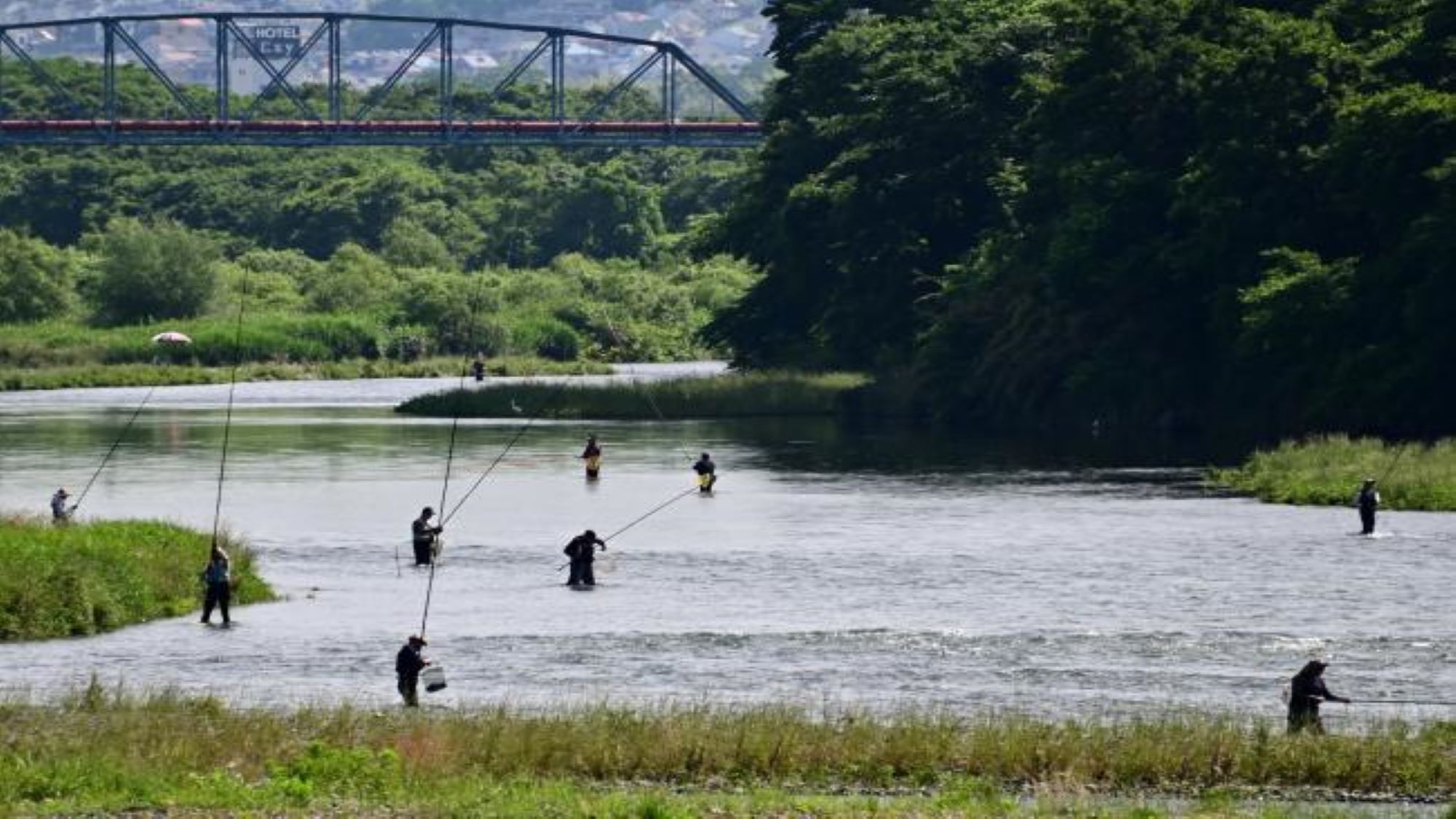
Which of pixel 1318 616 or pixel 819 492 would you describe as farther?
pixel 819 492

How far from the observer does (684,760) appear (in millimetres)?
35469

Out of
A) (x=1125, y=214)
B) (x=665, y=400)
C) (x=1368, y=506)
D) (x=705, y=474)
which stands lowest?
(x=705, y=474)

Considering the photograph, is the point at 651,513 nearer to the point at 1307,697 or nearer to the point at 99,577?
the point at 99,577

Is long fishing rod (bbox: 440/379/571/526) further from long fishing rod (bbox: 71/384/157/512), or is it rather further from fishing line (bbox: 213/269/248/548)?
long fishing rod (bbox: 71/384/157/512)

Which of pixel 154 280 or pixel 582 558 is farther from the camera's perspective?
pixel 154 280

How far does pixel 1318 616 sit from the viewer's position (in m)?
52.2

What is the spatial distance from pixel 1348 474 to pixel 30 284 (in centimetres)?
12349

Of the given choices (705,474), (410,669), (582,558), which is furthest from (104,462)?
(410,669)

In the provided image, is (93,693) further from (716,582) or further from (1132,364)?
(1132,364)

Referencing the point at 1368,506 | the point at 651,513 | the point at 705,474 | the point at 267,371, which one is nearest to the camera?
the point at 1368,506

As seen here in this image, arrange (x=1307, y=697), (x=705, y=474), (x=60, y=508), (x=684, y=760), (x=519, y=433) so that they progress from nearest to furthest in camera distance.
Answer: (x=684, y=760)
(x=1307, y=697)
(x=60, y=508)
(x=705, y=474)
(x=519, y=433)

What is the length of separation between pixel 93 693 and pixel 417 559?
934 inches

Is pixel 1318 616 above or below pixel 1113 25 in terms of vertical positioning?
below

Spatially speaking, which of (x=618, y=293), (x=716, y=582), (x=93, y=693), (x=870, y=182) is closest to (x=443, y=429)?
(x=870, y=182)
